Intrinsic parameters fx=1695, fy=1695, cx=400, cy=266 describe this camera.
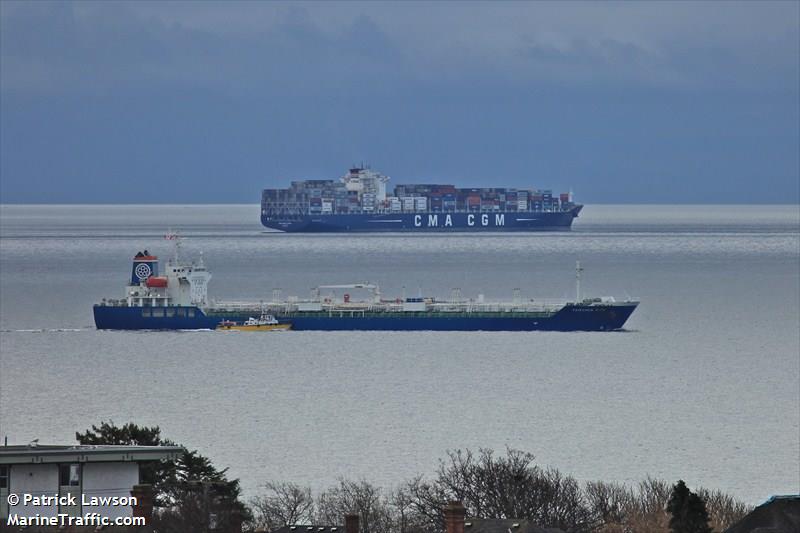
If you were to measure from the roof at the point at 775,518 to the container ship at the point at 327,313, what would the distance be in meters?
57.0

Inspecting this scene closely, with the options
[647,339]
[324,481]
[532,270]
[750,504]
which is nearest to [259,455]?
[324,481]

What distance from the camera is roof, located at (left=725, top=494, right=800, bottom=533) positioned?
58.0ft

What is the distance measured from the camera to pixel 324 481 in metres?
34.3

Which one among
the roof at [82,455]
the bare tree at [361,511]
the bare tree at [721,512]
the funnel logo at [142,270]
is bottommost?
the bare tree at [721,512]

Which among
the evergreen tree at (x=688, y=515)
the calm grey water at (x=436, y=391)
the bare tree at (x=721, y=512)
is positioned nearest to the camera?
the evergreen tree at (x=688, y=515)

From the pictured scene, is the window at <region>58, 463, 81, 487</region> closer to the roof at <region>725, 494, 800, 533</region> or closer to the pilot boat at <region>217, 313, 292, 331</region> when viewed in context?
the roof at <region>725, 494, 800, 533</region>

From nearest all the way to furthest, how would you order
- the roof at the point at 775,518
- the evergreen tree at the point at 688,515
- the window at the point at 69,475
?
the evergreen tree at the point at 688,515
the roof at the point at 775,518
the window at the point at 69,475

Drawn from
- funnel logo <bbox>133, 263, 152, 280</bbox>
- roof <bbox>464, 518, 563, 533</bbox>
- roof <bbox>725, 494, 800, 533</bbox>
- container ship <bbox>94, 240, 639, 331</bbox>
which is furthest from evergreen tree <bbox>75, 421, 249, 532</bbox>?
container ship <bbox>94, 240, 639, 331</bbox>

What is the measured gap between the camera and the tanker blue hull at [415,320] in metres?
76.0

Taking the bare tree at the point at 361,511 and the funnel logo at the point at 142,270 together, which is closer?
the bare tree at the point at 361,511

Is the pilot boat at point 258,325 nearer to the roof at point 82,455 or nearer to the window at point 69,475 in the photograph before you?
the roof at point 82,455

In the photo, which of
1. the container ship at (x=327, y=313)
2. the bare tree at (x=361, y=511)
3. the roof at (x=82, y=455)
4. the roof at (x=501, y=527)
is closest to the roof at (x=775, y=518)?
the roof at (x=501, y=527)

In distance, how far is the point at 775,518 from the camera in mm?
17812

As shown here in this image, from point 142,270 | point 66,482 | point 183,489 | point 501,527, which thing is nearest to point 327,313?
point 142,270
